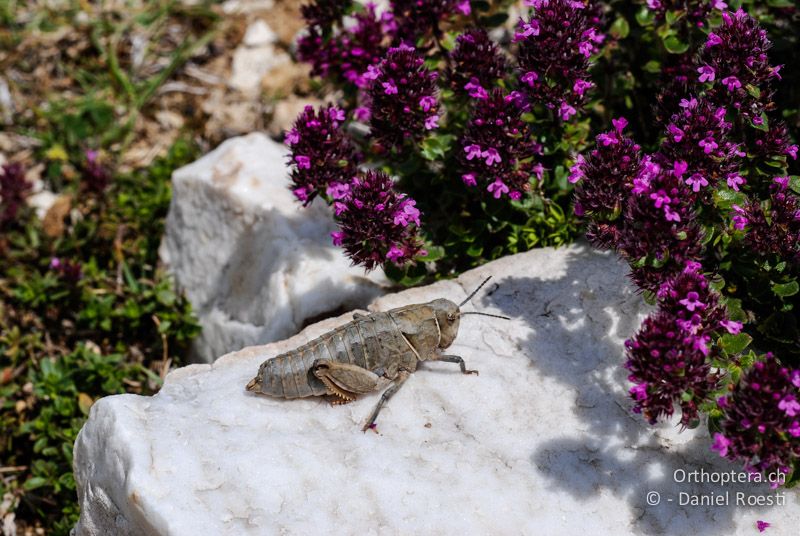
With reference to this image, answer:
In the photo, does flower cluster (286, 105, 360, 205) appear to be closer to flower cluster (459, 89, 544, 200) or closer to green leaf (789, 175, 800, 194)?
flower cluster (459, 89, 544, 200)

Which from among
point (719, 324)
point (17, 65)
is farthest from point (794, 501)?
point (17, 65)

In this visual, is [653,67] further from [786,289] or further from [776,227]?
[786,289]

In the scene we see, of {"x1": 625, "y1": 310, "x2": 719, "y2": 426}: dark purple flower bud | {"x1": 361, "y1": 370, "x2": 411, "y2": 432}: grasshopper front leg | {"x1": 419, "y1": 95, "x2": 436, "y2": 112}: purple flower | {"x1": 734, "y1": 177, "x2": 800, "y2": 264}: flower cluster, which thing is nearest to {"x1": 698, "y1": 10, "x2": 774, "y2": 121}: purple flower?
{"x1": 734, "y1": 177, "x2": 800, "y2": 264}: flower cluster

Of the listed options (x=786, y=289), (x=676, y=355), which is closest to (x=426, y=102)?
(x=676, y=355)

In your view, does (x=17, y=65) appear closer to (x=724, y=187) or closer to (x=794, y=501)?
(x=724, y=187)

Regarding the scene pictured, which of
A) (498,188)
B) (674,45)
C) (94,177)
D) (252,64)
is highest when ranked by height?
(674,45)

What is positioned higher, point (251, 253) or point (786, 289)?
point (786, 289)

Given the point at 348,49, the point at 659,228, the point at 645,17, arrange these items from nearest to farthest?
1. the point at 659,228
2. the point at 645,17
3. the point at 348,49

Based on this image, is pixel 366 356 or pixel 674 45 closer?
pixel 366 356
